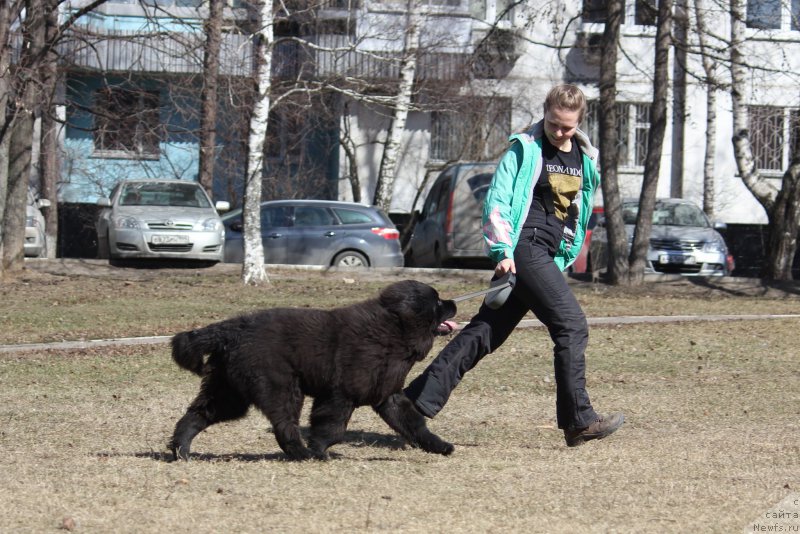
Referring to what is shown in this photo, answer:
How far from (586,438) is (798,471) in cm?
119

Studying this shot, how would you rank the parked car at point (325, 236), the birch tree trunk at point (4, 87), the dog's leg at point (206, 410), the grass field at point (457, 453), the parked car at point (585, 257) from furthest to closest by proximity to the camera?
the parked car at point (585, 257) → the parked car at point (325, 236) → the birch tree trunk at point (4, 87) → the dog's leg at point (206, 410) → the grass field at point (457, 453)

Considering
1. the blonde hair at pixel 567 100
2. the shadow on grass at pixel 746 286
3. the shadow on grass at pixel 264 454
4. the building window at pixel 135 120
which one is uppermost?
the building window at pixel 135 120

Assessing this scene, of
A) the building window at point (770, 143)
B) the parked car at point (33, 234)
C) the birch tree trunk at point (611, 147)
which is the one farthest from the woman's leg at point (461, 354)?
the building window at point (770, 143)

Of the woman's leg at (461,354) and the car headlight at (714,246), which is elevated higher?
the car headlight at (714,246)

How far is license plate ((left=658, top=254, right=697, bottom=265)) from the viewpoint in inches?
835

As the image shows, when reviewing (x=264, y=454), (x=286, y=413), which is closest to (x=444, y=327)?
(x=286, y=413)

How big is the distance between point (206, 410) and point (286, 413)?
20.6 inches

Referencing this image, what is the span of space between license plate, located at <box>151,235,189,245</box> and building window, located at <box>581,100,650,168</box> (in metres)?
15.4

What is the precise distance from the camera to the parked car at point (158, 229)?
19828 millimetres

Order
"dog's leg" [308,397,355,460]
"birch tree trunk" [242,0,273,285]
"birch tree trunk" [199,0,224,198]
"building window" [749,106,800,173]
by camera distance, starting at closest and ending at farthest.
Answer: "dog's leg" [308,397,355,460] → "birch tree trunk" [242,0,273,285] → "birch tree trunk" [199,0,224,198] → "building window" [749,106,800,173]

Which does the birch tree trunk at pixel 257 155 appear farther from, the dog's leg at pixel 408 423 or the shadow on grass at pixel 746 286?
the dog's leg at pixel 408 423

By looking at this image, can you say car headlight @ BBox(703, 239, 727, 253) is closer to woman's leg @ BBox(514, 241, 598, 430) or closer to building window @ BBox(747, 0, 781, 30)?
building window @ BBox(747, 0, 781, 30)

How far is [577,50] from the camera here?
3225 centimetres

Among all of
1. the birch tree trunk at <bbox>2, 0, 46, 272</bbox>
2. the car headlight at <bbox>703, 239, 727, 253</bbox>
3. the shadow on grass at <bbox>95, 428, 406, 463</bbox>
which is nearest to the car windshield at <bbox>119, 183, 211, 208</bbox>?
the birch tree trunk at <bbox>2, 0, 46, 272</bbox>
